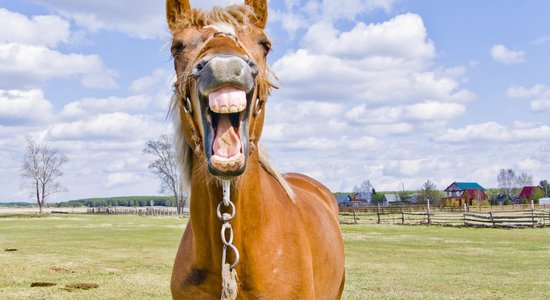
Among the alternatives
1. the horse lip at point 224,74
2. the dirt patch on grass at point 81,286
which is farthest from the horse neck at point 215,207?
the dirt patch on grass at point 81,286

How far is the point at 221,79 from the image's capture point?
2.30m

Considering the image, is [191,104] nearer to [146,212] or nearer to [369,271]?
[369,271]

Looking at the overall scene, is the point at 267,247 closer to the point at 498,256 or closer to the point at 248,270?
the point at 248,270

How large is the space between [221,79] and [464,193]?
318 ft

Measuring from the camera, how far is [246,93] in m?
2.38

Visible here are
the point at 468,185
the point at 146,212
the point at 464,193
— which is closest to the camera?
the point at 146,212

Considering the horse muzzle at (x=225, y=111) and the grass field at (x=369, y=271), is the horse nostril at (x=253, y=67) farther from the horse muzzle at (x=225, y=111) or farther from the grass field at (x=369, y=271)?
the grass field at (x=369, y=271)

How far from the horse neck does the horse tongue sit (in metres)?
0.52

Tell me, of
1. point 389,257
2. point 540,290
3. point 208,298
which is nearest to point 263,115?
point 208,298

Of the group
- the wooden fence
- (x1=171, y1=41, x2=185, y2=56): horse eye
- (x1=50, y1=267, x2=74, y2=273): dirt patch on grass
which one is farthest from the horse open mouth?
the wooden fence

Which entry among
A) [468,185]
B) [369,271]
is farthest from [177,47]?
[468,185]

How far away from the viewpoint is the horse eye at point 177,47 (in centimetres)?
283

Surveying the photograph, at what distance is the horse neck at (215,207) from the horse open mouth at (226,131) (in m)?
0.51

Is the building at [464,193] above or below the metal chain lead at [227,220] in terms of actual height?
below
